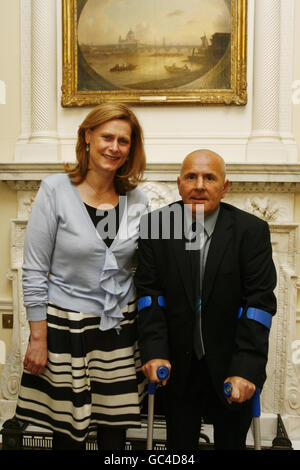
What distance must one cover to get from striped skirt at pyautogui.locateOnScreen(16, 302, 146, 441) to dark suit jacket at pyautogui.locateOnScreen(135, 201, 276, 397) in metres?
0.16

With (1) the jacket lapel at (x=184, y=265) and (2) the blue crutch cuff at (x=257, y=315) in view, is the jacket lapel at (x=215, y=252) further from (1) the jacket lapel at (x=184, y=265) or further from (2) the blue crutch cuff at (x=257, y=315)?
(2) the blue crutch cuff at (x=257, y=315)

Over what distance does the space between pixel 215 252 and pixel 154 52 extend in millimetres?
2314

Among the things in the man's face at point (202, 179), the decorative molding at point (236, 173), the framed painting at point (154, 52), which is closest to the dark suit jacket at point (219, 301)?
the man's face at point (202, 179)

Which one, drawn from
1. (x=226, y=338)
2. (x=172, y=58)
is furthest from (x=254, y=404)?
(x=172, y=58)

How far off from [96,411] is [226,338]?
2.33ft

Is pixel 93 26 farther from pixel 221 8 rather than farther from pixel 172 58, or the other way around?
pixel 221 8

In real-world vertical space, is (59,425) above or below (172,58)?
below

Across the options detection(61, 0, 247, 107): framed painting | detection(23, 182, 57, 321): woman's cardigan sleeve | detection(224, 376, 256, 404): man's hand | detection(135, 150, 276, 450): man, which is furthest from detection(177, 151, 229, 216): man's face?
detection(61, 0, 247, 107): framed painting

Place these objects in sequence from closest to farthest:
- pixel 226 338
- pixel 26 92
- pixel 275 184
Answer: pixel 226 338 → pixel 275 184 → pixel 26 92

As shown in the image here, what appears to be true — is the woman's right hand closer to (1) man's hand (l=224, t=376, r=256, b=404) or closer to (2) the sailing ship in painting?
(1) man's hand (l=224, t=376, r=256, b=404)

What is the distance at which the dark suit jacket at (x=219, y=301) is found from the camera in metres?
1.97

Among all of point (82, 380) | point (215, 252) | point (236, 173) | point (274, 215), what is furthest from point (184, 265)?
point (274, 215)

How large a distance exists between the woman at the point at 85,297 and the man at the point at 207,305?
0.13 metres

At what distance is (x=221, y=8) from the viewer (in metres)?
3.63
